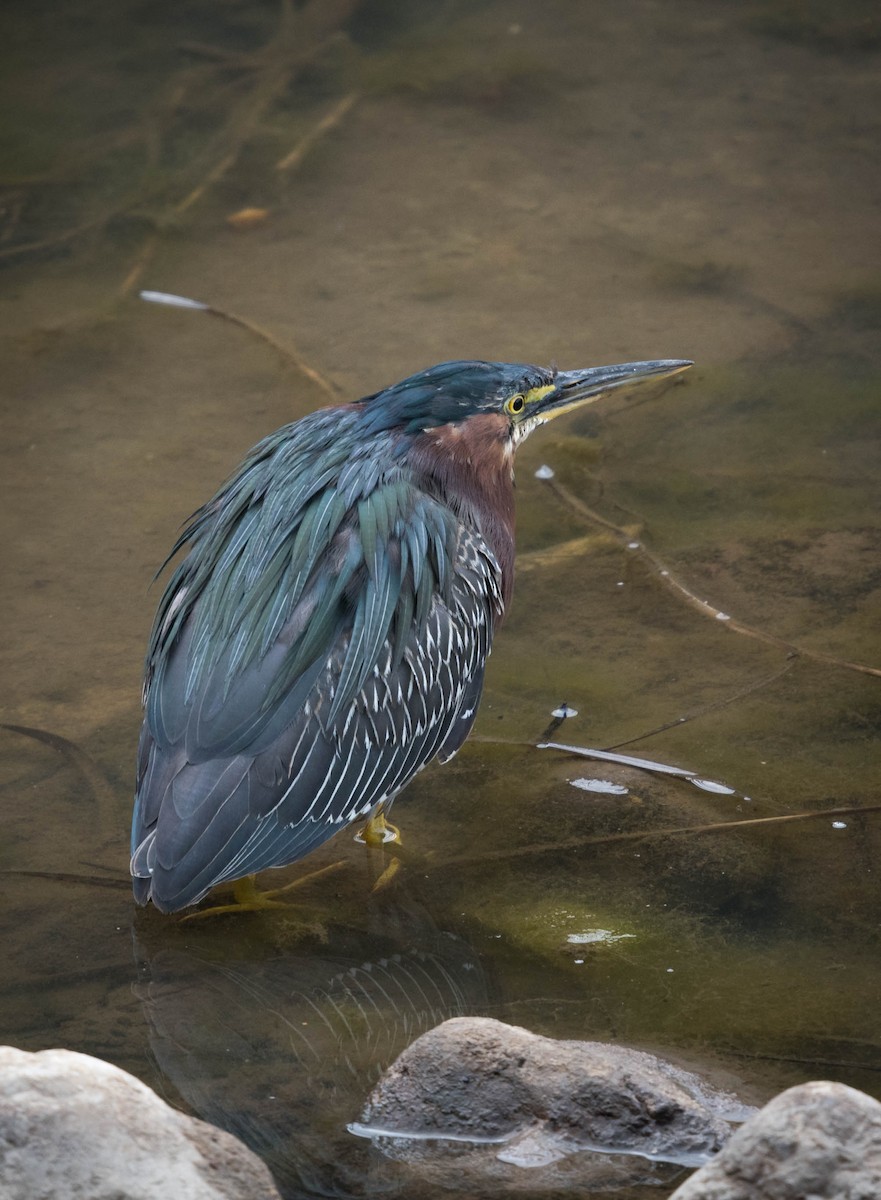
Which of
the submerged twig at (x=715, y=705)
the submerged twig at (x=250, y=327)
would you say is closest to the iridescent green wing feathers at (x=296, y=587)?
the submerged twig at (x=715, y=705)

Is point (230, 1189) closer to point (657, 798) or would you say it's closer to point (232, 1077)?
point (232, 1077)

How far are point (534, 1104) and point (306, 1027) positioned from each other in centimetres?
76

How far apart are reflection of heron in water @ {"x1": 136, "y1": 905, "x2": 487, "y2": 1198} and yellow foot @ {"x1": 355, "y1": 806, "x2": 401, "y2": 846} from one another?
1.08ft

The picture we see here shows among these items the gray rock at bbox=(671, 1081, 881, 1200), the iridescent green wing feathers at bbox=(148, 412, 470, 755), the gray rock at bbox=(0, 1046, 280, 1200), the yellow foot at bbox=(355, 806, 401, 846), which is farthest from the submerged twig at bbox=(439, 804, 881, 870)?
the gray rock at bbox=(671, 1081, 881, 1200)

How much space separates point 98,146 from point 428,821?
6.04 meters

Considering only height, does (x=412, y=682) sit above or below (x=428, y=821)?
above

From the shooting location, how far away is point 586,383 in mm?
5055

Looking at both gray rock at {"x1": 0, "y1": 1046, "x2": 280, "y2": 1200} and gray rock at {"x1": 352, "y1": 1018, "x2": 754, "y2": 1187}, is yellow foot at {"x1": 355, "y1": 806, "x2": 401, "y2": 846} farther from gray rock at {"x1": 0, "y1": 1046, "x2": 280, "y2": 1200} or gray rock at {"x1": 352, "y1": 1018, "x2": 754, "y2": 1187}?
gray rock at {"x1": 0, "y1": 1046, "x2": 280, "y2": 1200}

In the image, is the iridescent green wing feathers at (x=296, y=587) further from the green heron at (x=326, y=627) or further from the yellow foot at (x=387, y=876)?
the yellow foot at (x=387, y=876)

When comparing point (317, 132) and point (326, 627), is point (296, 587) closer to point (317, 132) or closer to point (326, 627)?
point (326, 627)

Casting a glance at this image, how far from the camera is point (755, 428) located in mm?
6691

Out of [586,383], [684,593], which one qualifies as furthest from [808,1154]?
[684,593]

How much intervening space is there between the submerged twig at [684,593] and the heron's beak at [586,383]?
898 millimetres

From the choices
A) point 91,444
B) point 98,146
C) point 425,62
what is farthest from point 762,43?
point 91,444
